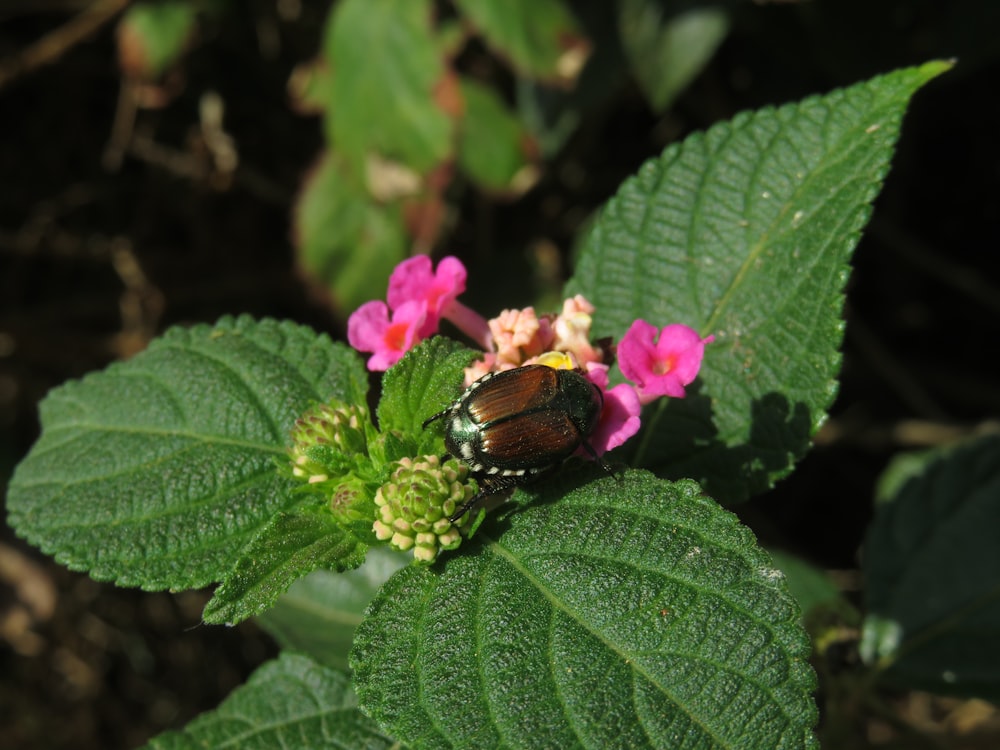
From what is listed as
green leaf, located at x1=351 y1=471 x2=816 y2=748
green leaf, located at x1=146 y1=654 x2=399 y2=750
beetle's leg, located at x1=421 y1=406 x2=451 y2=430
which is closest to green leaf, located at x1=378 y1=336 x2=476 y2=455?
beetle's leg, located at x1=421 y1=406 x2=451 y2=430

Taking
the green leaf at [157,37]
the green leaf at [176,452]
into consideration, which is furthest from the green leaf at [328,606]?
the green leaf at [157,37]

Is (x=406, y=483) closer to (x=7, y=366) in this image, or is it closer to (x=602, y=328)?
(x=602, y=328)

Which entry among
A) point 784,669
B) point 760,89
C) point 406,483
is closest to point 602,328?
point 406,483

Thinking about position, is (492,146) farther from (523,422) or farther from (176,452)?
(523,422)

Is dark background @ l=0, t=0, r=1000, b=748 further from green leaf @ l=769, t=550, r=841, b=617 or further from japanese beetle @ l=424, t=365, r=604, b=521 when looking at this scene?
japanese beetle @ l=424, t=365, r=604, b=521

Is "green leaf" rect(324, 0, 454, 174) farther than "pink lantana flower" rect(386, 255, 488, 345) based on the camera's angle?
Yes

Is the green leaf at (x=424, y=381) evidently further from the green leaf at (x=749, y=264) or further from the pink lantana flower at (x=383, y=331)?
the green leaf at (x=749, y=264)
